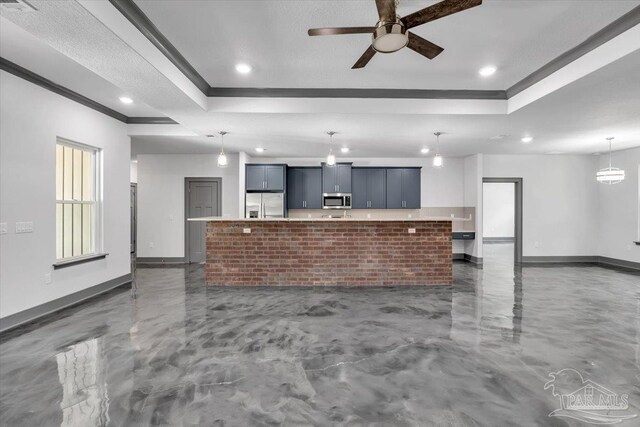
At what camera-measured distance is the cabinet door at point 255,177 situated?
7609 mm

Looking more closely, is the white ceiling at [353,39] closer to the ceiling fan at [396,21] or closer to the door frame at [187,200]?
the ceiling fan at [396,21]

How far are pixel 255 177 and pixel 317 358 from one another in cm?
552

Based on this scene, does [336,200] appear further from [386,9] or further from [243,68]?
[386,9]

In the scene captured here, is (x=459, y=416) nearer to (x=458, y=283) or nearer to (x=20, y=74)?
(x=458, y=283)

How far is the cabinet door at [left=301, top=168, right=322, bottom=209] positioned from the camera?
792 cm

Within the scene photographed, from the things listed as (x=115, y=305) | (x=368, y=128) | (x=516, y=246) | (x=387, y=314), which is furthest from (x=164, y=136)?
(x=516, y=246)

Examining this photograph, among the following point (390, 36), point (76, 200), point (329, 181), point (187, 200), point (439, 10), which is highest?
point (439, 10)

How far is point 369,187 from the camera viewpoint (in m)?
7.98

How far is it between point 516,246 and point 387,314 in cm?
561

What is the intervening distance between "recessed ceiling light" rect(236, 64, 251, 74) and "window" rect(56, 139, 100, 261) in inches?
106

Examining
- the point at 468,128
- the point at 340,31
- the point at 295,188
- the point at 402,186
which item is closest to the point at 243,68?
the point at 340,31

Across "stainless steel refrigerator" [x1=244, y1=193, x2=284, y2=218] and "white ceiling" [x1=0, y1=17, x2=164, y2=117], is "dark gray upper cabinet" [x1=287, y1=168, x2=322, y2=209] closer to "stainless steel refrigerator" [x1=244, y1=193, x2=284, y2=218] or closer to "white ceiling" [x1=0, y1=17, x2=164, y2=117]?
"stainless steel refrigerator" [x1=244, y1=193, x2=284, y2=218]

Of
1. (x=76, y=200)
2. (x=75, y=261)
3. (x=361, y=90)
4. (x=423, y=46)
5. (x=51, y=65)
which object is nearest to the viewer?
(x=423, y=46)

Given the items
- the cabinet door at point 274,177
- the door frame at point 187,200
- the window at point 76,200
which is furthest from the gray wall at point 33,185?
the cabinet door at point 274,177
